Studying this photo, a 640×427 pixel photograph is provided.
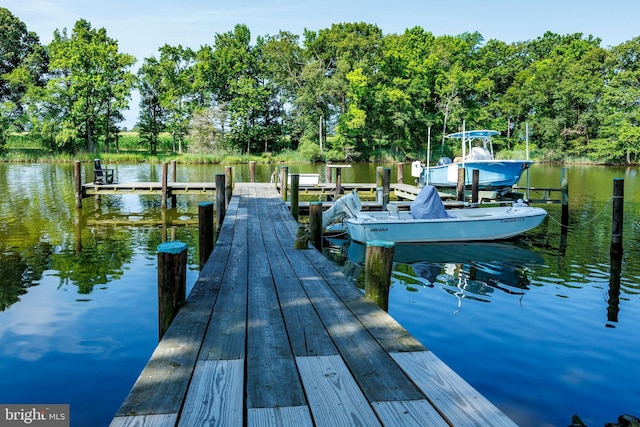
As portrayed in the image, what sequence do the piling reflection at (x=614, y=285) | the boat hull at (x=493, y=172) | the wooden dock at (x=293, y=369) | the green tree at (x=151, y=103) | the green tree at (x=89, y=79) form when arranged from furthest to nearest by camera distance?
the green tree at (x=151, y=103)
the green tree at (x=89, y=79)
the boat hull at (x=493, y=172)
the piling reflection at (x=614, y=285)
the wooden dock at (x=293, y=369)

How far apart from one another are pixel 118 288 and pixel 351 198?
249 inches

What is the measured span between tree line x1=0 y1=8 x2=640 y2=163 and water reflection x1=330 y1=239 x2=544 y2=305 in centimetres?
4029

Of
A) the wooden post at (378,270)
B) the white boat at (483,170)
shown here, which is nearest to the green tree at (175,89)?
the white boat at (483,170)

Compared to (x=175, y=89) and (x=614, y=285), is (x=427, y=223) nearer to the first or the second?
(x=614, y=285)

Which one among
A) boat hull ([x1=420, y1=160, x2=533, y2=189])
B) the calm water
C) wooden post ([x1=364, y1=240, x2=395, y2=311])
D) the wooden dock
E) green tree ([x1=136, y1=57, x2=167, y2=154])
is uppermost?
green tree ([x1=136, y1=57, x2=167, y2=154])

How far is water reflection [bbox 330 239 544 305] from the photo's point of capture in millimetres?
10031

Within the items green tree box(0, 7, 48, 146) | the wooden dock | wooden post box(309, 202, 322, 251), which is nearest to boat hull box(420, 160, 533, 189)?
wooden post box(309, 202, 322, 251)

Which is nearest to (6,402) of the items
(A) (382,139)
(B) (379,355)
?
(B) (379,355)

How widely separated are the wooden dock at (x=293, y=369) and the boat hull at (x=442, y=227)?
704cm

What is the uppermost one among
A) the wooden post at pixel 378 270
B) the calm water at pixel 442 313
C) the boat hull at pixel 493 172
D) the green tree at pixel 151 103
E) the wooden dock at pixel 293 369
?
the green tree at pixel 151 103

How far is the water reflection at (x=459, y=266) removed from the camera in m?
10.0

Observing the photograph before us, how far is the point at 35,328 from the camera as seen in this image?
7453 millimetres

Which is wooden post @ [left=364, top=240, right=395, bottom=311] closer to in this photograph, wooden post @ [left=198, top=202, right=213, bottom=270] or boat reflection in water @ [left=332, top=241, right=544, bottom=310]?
wooden post @ [left=198, top=202, right=213, bottom=270]

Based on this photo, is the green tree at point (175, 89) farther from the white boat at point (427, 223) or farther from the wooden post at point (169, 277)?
the wooden post at point (169, 277)
